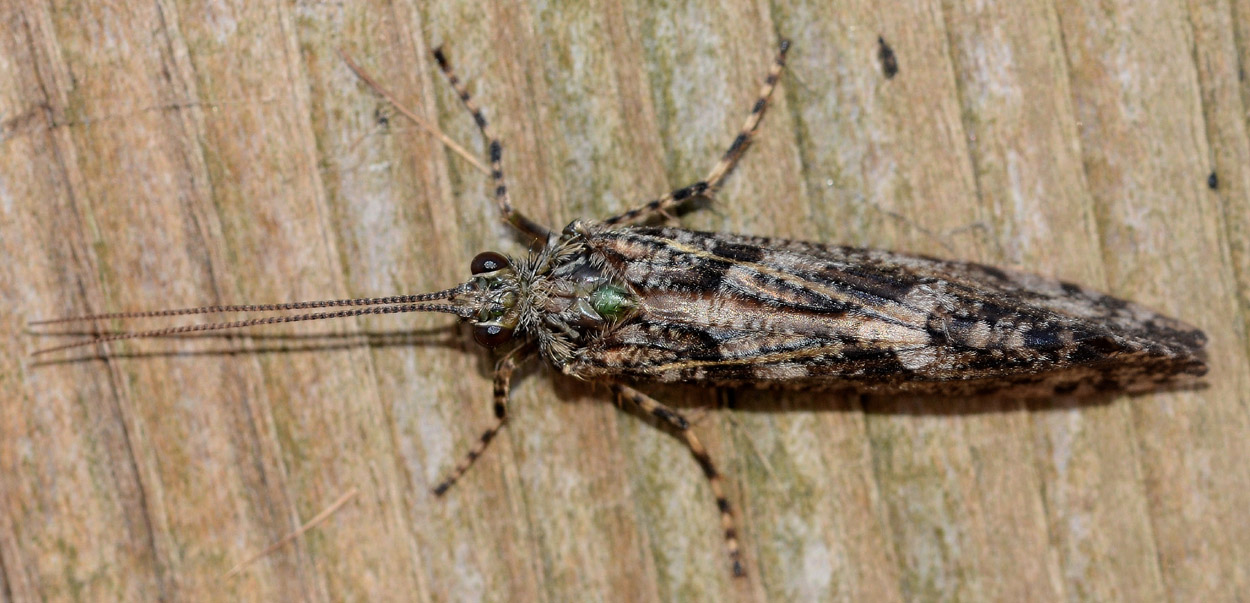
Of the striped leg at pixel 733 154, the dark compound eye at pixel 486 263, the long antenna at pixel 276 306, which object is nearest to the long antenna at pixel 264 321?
the long antenna at pixel 276 306

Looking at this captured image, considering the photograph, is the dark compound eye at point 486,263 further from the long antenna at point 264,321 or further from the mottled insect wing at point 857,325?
the mottled insect wing at point 857,325

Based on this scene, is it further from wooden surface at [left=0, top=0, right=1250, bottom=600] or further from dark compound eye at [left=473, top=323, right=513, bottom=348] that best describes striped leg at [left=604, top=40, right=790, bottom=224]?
dark compound eye at [left=473, top=323, right=513, bottom=348]

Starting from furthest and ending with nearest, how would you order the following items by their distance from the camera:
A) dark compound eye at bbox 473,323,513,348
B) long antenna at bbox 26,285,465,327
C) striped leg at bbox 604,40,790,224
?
1. striped leg at bbox 604,40,790,224
2. dark compound eye at bbox 473,323,513,348
3. long antenna at bbox 26,285,465,327

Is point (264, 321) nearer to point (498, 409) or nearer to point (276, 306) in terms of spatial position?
point (276, 306)

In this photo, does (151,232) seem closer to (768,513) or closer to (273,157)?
(273,157)

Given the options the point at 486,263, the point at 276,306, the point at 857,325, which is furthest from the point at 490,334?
the point at 857,325

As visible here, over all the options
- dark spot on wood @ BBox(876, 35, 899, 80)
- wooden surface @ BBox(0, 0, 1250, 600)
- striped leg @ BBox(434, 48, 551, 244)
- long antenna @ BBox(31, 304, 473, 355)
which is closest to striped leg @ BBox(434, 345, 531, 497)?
wooden surface @ BBox(0, 0, 1250, 600)

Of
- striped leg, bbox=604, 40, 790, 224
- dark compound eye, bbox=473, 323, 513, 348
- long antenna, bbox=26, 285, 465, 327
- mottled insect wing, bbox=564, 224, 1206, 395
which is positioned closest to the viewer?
mottled insect wing, bbox=564, 224, 1206, 395
